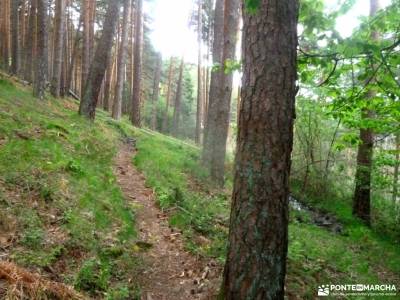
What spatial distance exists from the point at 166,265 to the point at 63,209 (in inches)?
69.6

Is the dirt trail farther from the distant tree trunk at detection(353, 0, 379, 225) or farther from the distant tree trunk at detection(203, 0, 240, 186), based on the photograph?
the distant tree trunk at detection(353, 0, 379, 225)

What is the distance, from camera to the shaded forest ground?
14.7 ft

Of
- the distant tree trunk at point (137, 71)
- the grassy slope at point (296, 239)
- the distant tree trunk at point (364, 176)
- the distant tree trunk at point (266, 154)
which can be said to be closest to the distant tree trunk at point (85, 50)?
the distant tree trunk at point (137, 71)

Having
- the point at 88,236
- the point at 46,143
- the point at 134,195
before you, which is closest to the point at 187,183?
the point at 134,195

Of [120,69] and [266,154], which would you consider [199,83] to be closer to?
[120,69]

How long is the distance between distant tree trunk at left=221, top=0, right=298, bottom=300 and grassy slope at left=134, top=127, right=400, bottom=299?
1.75 metres

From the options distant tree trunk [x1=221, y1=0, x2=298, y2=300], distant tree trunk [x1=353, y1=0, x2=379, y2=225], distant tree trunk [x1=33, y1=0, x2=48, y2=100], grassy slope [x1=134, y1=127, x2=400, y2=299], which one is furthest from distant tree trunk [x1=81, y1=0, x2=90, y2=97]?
distant tree trunk [x1=221, y1=0, x2=298, y2=300]

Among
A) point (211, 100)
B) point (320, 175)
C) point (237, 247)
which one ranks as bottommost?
point (320, 175)

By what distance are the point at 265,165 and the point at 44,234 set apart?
3.17 meters

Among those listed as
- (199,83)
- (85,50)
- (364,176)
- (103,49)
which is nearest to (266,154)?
(364,176)

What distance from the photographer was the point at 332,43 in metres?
4.21

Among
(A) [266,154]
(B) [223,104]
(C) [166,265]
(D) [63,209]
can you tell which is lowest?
(C) [166,265]

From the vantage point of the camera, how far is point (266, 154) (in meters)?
3.20

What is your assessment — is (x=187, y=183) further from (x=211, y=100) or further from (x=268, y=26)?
(x=268, y=26)
